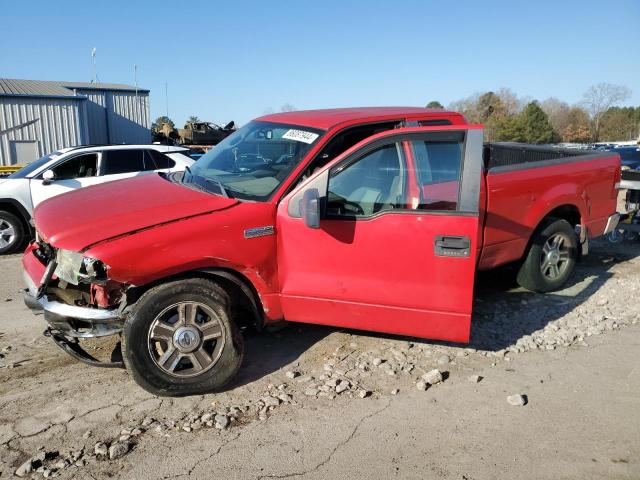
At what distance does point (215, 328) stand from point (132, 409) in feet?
2.45

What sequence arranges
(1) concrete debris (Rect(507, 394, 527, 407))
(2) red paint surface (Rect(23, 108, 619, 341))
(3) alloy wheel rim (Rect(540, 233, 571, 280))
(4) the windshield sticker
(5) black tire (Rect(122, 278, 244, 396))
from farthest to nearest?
(3) alloy wheel rim (Rect(540, 233, 571, 280))
(4) the windshield sticker
(1) concrete debris (Rect(507, 394, 527, 407))
(2) red paint surface (Rect(23, 108, 619, 341))
(5) black tire (Rect(122, 278, 244, 396))

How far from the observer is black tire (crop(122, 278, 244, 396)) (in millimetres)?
3426

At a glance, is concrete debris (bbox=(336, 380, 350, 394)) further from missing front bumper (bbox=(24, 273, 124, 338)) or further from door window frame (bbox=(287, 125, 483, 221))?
missing front bumper (bbox=(24, 273, 124, 338))

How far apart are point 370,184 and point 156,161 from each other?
20.8 ft

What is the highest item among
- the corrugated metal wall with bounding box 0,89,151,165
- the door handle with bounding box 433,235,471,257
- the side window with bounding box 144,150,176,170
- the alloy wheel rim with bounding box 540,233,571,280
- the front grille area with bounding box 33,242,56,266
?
the corrugated metal wall with bounding box 0,89,151,165

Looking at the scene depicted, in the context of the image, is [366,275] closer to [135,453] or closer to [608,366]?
[135,453]

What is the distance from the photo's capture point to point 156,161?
9.30 metres

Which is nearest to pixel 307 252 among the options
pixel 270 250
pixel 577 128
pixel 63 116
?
pixel 270 250

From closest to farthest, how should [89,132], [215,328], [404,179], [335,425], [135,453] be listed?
[135,453] → [335,425] → [215,328] → [404,179] → [89,132]

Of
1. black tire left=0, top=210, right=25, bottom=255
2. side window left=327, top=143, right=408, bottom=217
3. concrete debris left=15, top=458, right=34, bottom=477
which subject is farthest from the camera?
black tire left=0, top=210, right=25, bottom=255

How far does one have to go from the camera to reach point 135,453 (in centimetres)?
303

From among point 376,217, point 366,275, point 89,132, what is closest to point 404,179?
point 376,217

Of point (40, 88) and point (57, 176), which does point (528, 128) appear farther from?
point (57, 176)

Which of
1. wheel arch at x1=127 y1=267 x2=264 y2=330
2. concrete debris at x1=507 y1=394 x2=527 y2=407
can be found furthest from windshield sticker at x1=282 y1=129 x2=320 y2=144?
concrete debris at x1=507 y1=394 x2=527 y2=407
